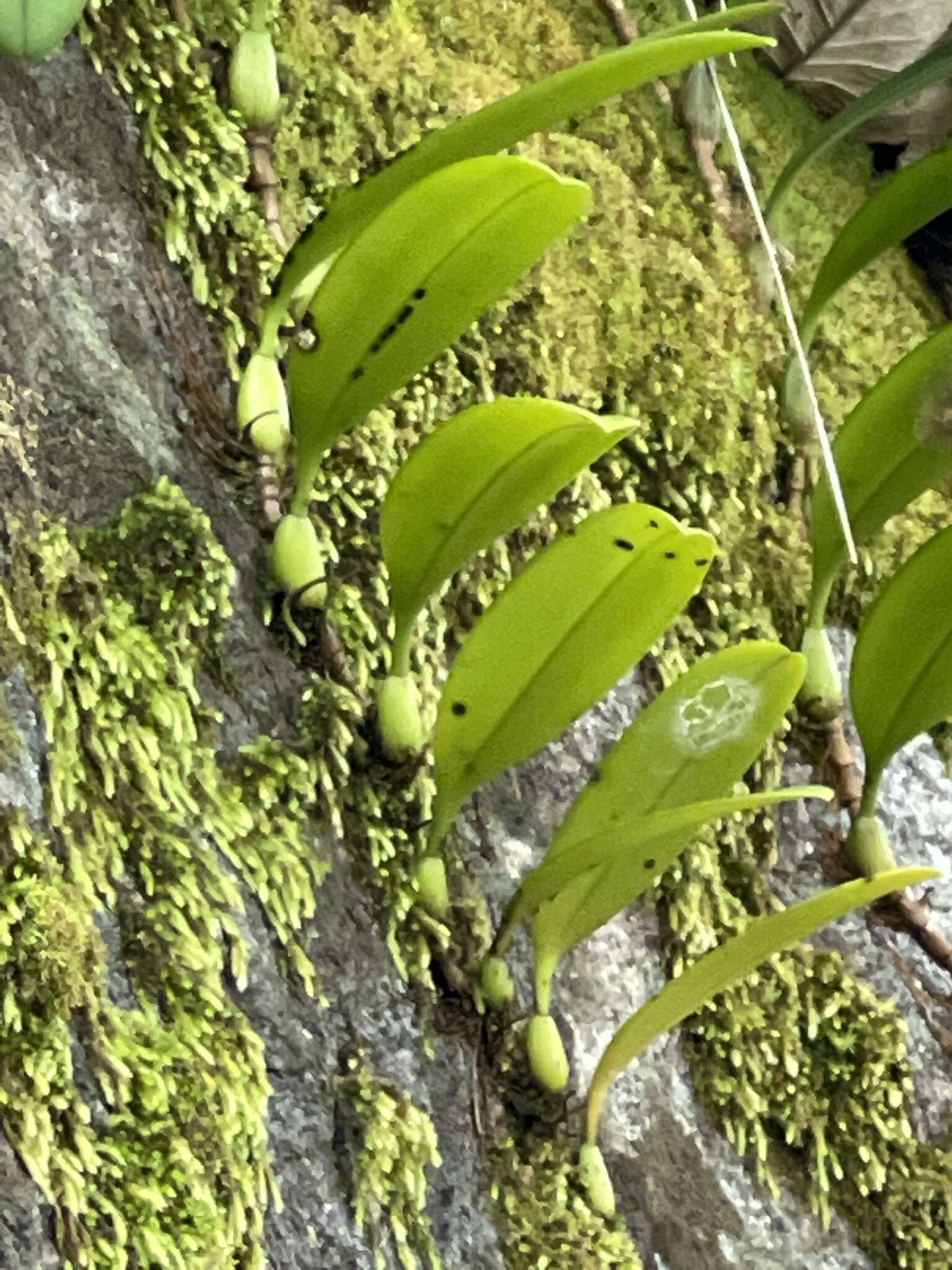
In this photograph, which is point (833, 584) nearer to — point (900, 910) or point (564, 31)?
point (900, 910)

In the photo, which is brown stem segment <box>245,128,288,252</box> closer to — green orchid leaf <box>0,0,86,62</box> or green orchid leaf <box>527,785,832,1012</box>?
green orchid leaf <box>0,0,86,62</box>

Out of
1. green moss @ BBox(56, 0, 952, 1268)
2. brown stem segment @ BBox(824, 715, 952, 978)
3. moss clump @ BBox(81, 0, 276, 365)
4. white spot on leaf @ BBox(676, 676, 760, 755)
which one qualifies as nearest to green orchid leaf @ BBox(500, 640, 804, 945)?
white spot on leaf @ BBox(676, 676, 760, 755)

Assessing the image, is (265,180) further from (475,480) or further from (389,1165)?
(389,1165)

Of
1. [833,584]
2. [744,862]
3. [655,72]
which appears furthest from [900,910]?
[655,72]

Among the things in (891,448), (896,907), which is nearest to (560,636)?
(891,448)

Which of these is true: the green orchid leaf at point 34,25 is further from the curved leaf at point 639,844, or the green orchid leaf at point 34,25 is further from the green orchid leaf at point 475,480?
the curved leaf at point 639,844

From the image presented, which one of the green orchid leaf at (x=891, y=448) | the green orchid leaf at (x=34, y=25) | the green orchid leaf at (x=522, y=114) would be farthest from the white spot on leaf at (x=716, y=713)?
the green orchid leaf at (x=34, y=25)
